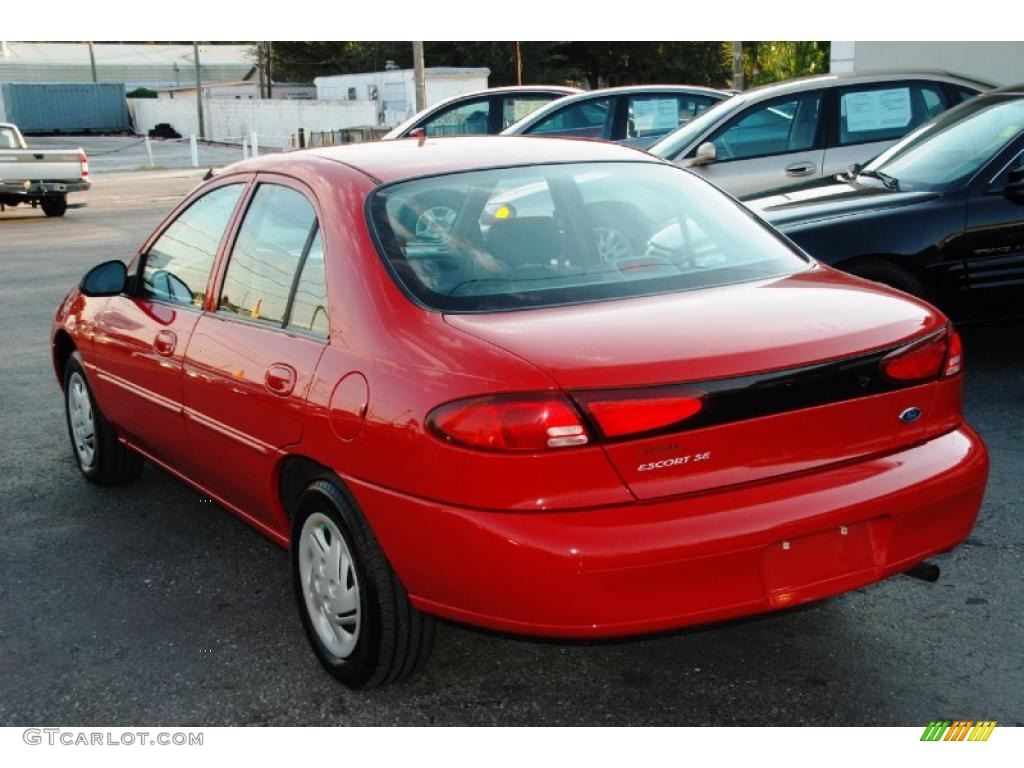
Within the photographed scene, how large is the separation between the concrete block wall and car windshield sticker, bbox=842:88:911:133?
36.9 metres

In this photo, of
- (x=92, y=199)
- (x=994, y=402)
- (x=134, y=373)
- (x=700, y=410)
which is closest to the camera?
(x=700, y=410)

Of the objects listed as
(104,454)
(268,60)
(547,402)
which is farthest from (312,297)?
(268,60)

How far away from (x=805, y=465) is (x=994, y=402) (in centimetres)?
381

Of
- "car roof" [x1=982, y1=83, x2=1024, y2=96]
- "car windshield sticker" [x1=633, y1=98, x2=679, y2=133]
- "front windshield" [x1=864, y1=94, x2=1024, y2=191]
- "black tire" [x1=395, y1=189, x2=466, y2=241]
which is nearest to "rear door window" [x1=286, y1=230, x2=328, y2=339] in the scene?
"black tire" [x1=395, y1=189, x2=466, y2=241]

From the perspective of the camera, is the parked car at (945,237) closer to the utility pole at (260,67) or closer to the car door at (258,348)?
the car door at (258,348)

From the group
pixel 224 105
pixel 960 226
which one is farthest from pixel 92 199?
pixel 224 105

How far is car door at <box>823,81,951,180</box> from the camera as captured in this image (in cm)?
1030

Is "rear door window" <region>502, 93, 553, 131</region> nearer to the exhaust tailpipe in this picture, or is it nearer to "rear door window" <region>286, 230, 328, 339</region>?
"rear door window" <region>286, 230, 328, 339</region>

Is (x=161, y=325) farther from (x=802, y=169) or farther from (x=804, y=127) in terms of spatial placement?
(x=804, y=127)

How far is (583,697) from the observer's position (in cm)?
361

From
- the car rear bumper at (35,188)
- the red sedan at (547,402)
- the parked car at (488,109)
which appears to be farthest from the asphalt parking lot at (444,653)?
the car rear bumper at (35,188)

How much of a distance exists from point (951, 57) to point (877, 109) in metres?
8.06

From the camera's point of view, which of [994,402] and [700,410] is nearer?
[700,410]

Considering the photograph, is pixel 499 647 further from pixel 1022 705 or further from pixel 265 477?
pixel 1022 705
